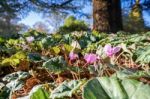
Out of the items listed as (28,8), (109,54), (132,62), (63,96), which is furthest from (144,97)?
(28,8)

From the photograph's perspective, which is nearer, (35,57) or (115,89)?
(115,89)

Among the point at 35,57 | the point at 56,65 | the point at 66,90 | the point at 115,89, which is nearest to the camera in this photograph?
the point at 115,89

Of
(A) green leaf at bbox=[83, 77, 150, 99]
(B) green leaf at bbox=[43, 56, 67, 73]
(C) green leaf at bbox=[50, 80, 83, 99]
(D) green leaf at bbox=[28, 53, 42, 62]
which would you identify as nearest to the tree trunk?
(D) green leaf at bbox=[28, 53, 42, 62]

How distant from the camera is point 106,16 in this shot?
6.21 m

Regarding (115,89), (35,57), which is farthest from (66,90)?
(35,57)

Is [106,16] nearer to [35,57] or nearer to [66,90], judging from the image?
[35,57]

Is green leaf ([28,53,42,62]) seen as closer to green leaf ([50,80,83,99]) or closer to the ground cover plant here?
the ground cover plant

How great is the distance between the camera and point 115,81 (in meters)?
0.81

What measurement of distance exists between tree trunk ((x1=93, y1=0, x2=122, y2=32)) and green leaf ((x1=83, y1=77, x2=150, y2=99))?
17.3ft

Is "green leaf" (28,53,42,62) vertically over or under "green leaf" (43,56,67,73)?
under

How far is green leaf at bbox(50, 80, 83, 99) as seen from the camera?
95 centimetres

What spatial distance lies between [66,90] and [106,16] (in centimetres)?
529

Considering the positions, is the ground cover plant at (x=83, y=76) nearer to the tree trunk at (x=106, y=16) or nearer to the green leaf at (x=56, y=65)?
the green leaf at (x=56, y=65)

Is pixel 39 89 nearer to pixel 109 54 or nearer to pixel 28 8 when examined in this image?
pixel 109 54
